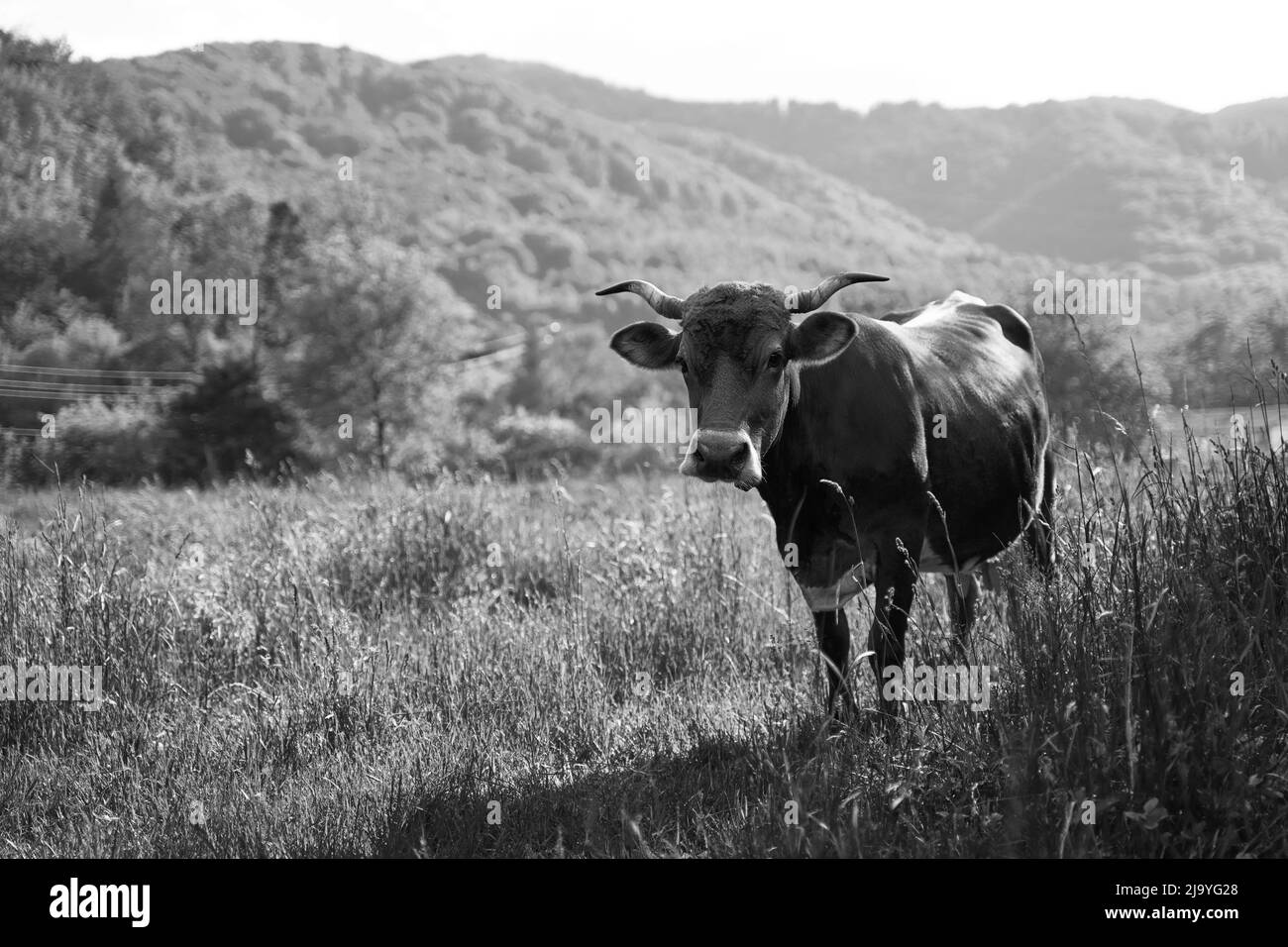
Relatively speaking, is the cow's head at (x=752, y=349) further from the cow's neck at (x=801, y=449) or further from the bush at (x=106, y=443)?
the bush at (x=106, y=443)

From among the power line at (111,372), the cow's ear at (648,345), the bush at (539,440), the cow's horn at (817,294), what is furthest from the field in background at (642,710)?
the power line at (111,372)

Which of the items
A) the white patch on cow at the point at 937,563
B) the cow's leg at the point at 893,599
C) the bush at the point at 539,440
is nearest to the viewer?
the cow's leg at the point at 893,599

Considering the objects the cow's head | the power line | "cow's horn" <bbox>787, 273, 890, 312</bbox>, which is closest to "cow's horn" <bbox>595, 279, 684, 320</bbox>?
the cow's head

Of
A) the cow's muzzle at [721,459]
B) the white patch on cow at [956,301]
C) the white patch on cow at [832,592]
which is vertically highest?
the white patch on cow at [956,301]

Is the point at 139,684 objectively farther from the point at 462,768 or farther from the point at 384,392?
the point at 384,392

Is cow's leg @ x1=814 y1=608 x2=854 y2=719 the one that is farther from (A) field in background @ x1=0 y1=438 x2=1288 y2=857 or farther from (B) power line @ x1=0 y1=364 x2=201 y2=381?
(B) power line @ x1=0 y1=364 x2=201 y2=381

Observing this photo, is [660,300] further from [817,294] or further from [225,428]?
[225,428]

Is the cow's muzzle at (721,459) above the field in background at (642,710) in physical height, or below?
above

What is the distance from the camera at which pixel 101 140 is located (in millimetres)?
61750

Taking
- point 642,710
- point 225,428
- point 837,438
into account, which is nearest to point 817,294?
point 837,438

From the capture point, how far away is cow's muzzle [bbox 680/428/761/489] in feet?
13.6

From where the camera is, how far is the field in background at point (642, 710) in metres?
3.43

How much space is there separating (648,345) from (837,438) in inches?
40.9

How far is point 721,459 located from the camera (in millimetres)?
4152
